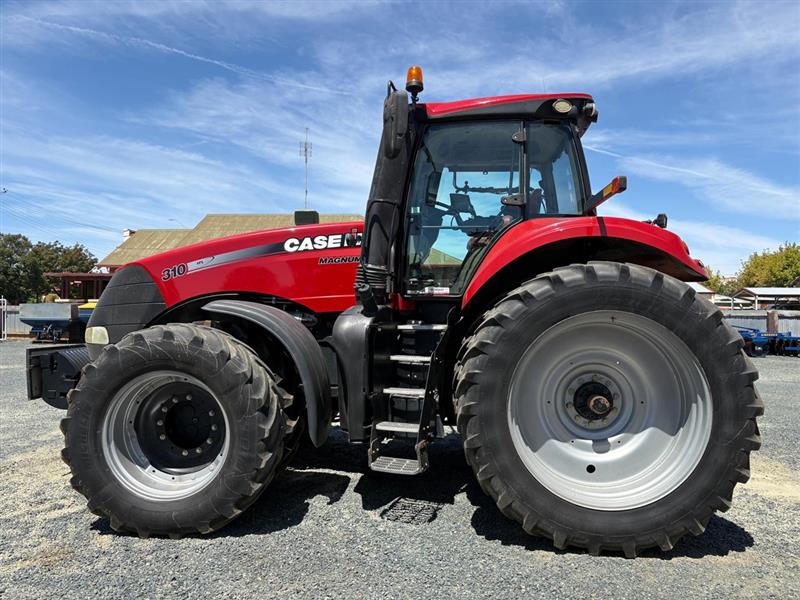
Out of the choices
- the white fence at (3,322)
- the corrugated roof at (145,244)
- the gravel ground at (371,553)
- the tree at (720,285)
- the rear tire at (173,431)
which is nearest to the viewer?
the gravel ground at (371,553)

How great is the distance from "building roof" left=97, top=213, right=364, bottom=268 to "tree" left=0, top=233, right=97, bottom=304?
1571cm

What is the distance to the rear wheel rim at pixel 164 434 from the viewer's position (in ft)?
10.3

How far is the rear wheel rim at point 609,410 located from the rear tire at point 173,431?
57.1 inches

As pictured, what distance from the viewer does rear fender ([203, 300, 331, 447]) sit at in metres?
3.19

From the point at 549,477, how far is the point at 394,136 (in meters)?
2.14

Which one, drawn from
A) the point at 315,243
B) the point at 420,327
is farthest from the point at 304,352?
the point at 315,243

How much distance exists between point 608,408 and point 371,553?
1.52 m

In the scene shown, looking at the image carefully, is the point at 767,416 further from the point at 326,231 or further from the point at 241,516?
the point at 241,516

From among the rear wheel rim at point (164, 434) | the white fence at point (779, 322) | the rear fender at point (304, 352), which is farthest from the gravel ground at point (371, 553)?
the white fence at point (779, 322)

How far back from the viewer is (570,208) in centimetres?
359

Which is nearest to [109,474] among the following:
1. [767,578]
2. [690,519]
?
[690,519]

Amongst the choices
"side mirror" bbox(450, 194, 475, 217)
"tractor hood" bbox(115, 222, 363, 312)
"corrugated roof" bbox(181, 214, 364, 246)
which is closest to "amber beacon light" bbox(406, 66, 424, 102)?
"side mirror" bbox(450, 194, 475, 217)

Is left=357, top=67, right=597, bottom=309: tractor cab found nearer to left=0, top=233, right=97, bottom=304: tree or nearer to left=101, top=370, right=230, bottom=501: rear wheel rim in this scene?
left=101, top=370, right=230, bottom=501: rear wheel rim

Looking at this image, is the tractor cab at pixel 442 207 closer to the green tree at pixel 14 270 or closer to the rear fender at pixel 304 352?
the rear fender at pixel 304 352
